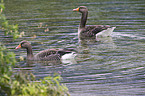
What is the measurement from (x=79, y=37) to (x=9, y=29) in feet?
31.5

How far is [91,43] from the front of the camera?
1694 cm

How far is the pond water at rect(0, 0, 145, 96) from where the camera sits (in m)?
11.2

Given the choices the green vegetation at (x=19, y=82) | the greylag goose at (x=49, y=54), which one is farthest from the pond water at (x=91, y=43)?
the green vegetation at (x=19, y=82)

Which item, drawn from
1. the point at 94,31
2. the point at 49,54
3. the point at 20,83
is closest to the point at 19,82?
the point at 20,83

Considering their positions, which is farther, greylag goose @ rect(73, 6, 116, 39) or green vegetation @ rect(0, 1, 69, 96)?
greylag goose @ rect(73, 6, 116, 39)

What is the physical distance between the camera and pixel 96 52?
14820 mm

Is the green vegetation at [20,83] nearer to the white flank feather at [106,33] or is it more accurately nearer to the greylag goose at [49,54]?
the greylag goose at [49,54]

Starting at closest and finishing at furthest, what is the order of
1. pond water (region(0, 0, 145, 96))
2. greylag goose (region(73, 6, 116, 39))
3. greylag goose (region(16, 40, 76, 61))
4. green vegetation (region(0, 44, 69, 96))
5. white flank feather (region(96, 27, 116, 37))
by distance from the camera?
green vegetation (region(0, 44, 69, 96))
pond water (region(0, 0, 145, 96))
greylag goose (region(16, 40, 76, 61))
white flank feather (region(96, 27, 116, 37))
greylag goose (region(73, 6, 116, 39))

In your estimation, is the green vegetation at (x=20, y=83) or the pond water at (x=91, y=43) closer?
the green vegetation at (x=20, y=83)

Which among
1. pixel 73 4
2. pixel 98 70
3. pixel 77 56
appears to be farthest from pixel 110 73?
pixel 73 4

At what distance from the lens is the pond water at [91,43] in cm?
1121

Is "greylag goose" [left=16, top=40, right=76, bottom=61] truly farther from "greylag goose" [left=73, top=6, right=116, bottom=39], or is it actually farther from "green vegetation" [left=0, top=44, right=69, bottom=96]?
"green vegetation" [left=0, top=44, right=69, bottom=96]

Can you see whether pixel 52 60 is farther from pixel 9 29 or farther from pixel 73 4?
pixel 73 4

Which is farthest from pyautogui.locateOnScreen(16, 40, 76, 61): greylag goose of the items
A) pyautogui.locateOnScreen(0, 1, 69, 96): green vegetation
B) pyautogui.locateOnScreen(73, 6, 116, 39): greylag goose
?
pyautogui.locateOnScreen(0, 1, 69, 96): green vegetation
